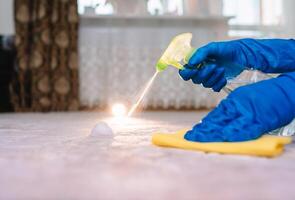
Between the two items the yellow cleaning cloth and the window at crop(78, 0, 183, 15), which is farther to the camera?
the window at crop(78, 0, 183, 15)

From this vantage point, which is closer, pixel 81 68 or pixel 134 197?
pixel 134 197

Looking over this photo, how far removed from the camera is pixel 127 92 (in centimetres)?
261

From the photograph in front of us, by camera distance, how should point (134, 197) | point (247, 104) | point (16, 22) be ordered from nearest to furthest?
point (134, 197) < point (247, 104) < point (16, 22)

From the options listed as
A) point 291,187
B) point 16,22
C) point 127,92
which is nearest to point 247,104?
point 291,187

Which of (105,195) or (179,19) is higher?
(179,19)

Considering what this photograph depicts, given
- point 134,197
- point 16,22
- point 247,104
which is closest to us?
point 134,197

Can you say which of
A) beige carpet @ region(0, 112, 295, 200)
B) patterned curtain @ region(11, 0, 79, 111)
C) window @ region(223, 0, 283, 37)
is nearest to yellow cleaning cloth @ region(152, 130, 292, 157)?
beige carpet @ region(0, 112, 295, 200)

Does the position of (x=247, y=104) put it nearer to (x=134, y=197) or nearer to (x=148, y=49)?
(x=134, y=197)

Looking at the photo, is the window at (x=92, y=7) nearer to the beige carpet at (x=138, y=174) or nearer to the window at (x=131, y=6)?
the window at (x=131, y=6)

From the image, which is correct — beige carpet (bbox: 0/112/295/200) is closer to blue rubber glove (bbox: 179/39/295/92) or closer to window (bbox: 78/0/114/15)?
blue rubber glove (bbox: 179/39/295/92)

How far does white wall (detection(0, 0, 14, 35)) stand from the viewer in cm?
256

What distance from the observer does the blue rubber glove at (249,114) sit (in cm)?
76

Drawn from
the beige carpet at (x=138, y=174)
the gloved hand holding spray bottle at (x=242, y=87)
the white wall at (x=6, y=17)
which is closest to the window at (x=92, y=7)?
the white wall at (x=6, y=17)

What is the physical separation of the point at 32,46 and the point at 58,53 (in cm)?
17
